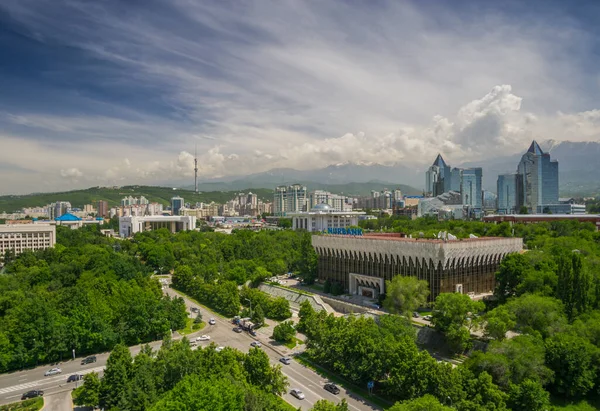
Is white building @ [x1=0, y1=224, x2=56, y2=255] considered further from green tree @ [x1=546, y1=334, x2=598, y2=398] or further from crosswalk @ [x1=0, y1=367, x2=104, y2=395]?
green tree @ [x1=546, y1=334, x2=598, y2=398]

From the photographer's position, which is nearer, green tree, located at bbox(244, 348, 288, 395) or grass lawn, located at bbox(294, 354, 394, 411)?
green tree, located at bbox(244, 348, 288, 395)

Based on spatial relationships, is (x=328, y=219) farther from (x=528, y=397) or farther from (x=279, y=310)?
(x=528, y=397)

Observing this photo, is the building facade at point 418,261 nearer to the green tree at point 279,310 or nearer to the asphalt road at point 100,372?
the green tree at point 279,310

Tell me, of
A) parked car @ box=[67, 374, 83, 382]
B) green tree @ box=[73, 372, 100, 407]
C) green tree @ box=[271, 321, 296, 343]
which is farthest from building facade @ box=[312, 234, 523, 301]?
green tree @ box=[73, 372, 100, 407]

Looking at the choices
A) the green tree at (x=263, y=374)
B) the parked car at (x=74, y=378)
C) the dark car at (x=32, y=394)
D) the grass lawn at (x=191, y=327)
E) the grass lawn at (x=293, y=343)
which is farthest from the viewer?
the grass lawn at (x=191, y=327)

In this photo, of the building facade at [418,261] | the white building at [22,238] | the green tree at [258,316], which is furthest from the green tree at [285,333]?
the white building at [22,238]
